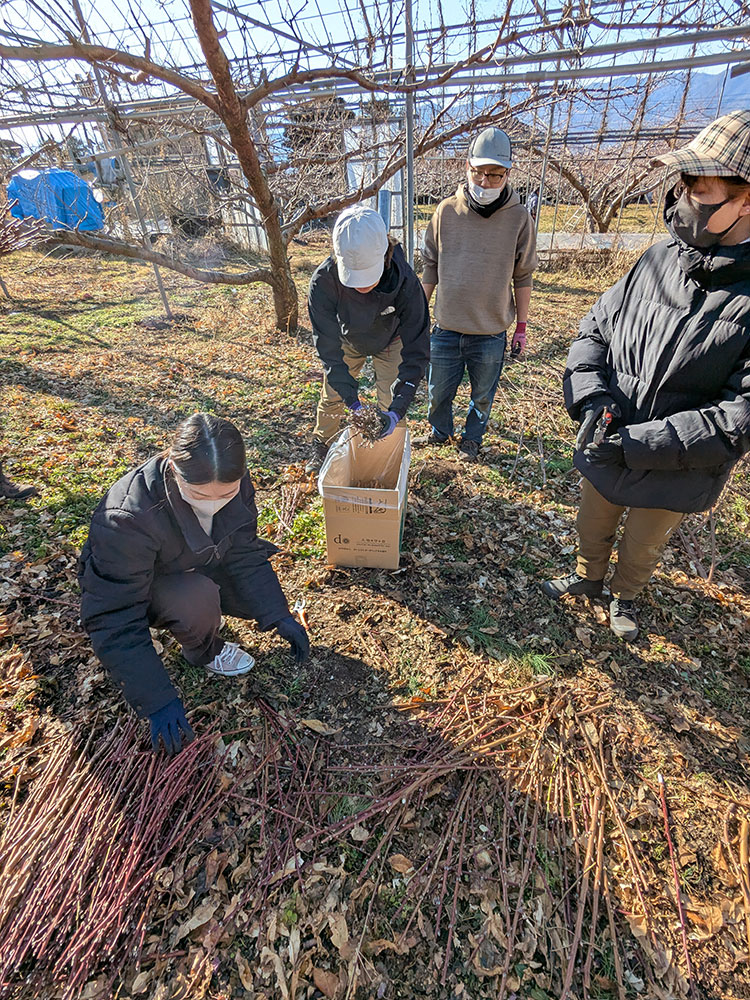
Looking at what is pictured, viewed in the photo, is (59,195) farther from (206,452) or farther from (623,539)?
(623,539)

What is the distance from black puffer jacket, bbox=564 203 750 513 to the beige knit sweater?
3.45 ft

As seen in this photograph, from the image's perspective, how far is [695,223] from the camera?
1700 millimetres

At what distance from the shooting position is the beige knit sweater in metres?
3.03

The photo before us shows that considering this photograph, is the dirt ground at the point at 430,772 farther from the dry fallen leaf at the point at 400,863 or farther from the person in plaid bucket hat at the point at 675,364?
the person in plaid bucket hat at the point at 675,364

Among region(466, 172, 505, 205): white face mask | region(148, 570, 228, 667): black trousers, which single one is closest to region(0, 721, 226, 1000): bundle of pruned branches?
region(148, 570, 228, 667): black trousers

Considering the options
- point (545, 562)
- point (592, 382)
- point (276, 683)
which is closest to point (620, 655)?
point (545, 562)

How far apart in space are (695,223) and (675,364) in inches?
18.2

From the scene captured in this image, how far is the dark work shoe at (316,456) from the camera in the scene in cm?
387

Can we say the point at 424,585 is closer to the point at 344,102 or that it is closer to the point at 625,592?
the point at 625,592

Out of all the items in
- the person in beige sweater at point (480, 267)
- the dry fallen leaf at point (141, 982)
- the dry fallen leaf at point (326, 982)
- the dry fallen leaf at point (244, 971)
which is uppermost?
the person in beige sweater at point (480, 267)

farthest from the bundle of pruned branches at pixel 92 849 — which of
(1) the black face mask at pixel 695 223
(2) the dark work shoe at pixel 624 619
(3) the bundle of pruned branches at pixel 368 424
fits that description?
(1) the black face mask at pixel 695 223

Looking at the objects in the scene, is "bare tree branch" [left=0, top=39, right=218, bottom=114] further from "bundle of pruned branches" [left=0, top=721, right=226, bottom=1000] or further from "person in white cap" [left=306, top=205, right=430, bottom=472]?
"bundle of pruned branches" [left=0, top=721, right=226, bottom=1000]

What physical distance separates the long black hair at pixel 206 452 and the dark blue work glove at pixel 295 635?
86cm

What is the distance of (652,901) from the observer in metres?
1.73
